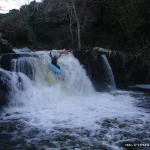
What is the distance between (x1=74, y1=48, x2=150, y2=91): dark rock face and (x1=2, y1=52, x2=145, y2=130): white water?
1.85 feet

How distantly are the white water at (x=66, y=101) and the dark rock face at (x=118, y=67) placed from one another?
0.56 m

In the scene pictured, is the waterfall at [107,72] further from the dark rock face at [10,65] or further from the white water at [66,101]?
the dark rock face at [10,65]

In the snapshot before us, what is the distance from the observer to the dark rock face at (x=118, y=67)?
1608 centimetres

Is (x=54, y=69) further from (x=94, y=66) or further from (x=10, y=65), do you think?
(x=94, y=66)

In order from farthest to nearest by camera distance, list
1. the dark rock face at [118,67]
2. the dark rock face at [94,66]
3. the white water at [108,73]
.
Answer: the white water at [108,73]
the dark rock face at [118,67]
the dark rock face at [94,66]

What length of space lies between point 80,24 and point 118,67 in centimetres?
712

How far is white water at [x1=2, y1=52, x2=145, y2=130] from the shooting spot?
417 inches

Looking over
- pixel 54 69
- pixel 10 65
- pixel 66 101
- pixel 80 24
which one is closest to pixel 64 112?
pixel 66 101

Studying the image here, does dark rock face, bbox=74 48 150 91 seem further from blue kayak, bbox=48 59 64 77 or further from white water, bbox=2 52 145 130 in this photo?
blue kayak, bbox=48 59 64 77

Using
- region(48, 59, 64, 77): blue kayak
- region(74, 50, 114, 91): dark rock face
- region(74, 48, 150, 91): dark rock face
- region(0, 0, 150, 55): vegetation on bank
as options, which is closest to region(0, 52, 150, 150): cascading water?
region(48, 59, 64, 77): blue kayak

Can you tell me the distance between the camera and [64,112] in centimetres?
1136

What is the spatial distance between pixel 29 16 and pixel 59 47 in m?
3.82

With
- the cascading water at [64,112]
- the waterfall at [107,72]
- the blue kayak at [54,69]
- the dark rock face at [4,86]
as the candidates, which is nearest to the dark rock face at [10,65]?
the cascading water at [64,112]

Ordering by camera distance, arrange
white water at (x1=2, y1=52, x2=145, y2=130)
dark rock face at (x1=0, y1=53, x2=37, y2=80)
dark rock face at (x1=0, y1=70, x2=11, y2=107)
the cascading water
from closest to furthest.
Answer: the cascading water < white water at (x1=2, y1=52, x2=145, y2=130) < dark rock face at (x1=0, y1=70, x2=11, y2=107) < dark rock face at (x1=0, y1=53, x2=37, y2=80)
